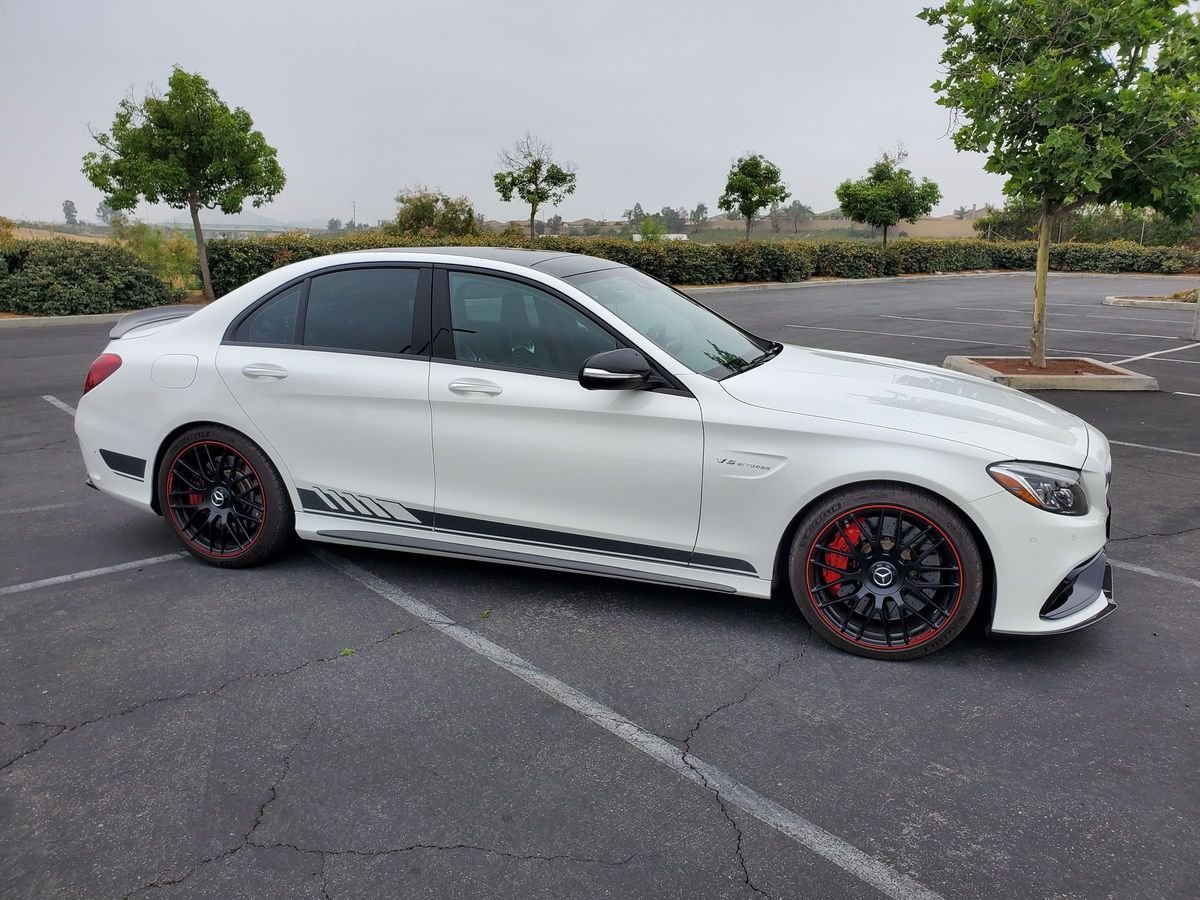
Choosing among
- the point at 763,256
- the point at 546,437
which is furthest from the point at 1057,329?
the point at 546,437

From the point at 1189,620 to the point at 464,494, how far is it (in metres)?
3.51

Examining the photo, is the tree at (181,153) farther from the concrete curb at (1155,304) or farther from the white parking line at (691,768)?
the concrete curb at (1155,304)

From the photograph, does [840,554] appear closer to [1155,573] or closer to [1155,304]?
[1155,573]

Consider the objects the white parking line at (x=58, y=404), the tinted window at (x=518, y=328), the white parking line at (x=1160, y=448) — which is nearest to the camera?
the tinted window at (x=518, y=328)

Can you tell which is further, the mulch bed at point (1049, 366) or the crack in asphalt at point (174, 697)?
the mulch bed at point (1049, 366)

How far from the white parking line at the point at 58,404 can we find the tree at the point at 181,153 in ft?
36.9

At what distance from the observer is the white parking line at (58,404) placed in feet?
28.4

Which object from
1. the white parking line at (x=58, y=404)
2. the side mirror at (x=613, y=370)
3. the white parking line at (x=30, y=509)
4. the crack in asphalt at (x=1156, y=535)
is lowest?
the crack in asphalt at (x=1156, y=535)

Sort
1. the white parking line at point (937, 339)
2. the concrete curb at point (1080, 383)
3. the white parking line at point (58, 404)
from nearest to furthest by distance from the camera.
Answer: the white parking line at point (58, 404), the concrete curb at point (1080, 383), the white parking line at point (937, 339)

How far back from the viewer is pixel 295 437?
4422 millimetres

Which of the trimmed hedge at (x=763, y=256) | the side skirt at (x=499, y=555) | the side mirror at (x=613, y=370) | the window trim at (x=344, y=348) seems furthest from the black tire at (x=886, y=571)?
the trimmed hedge at (x=763, y=256)

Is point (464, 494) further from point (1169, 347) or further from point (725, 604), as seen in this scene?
point (1169, 347)

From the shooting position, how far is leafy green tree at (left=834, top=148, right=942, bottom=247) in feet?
121

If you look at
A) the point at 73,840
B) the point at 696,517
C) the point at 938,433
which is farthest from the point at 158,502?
the point at 938,433
